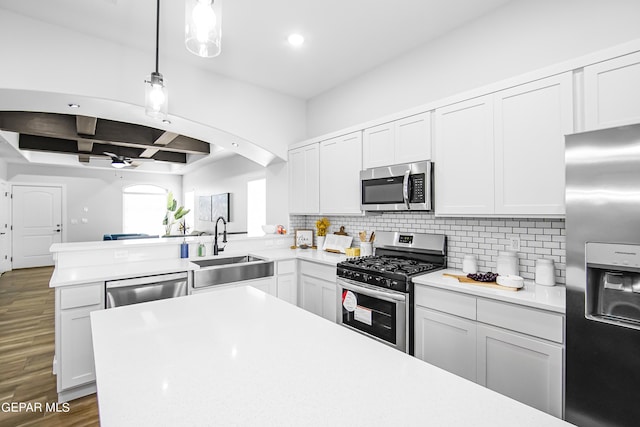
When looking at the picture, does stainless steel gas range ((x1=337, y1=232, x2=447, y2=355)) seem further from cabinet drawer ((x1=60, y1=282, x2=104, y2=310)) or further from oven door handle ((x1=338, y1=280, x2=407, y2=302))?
cabinet drawer ((x1=60, y1=282, x2=104, y2=310))

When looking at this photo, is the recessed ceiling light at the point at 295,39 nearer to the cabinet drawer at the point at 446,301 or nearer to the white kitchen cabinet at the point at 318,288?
the white kitchen cabinet at the point at 318,288

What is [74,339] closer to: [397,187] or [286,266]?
[286,266]

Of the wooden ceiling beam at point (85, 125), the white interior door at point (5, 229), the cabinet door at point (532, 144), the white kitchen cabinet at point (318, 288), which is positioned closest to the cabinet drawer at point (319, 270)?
the white kitchen cabinet at point (318, 288)

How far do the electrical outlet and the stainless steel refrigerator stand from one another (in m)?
0.90

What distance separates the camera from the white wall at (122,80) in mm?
2545

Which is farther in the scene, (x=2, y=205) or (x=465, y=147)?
(x=2, y=205)

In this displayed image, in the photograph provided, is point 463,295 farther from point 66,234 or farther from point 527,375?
point 66,234

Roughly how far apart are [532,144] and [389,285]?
1.39 meters

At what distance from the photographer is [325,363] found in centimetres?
101

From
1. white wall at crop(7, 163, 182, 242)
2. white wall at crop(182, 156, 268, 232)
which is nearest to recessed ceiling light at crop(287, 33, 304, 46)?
white wall at crop(182, 156, 268, 232)

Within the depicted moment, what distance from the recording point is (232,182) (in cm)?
697

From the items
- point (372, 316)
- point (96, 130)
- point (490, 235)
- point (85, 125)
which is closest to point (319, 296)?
point (372, 316)

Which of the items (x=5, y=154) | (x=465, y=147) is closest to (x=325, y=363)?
(x=465, y=147)

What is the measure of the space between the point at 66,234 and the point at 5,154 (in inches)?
99.5
